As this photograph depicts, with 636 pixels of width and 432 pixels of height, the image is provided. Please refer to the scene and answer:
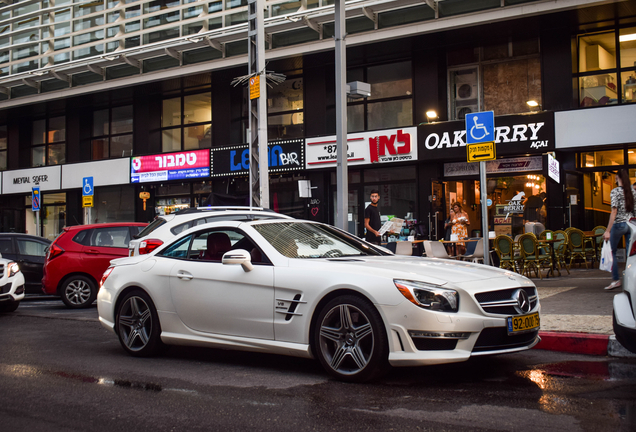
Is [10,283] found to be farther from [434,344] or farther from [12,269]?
[434,344]

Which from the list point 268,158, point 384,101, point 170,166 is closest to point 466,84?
point 384,101

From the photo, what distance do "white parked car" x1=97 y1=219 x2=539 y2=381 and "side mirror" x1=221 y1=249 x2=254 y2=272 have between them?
0.4 inches

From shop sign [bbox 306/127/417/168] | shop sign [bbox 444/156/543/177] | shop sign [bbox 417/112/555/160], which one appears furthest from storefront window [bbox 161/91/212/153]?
shop sign [bbox 444/156/543/177]

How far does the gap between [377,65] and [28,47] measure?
14.6 metres

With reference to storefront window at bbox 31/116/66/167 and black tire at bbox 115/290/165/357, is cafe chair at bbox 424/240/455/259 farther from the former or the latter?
storefront window at bbox 31/116/66/167

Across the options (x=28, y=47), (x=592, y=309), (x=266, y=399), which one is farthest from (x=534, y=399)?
(x=28, y=47)

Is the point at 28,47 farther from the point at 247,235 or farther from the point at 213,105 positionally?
the point at 247,235

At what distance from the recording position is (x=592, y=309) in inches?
322

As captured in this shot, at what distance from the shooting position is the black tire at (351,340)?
5.05 m

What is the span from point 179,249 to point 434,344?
296cm

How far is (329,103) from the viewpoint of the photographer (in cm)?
2170

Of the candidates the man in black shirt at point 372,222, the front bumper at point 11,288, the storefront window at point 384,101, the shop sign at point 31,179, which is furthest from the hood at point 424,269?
the shop sign at point 31,179

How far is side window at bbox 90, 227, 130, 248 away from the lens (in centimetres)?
1267

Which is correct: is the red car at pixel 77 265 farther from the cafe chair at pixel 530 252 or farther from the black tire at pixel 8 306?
the cafe chair at pixel 530 252
